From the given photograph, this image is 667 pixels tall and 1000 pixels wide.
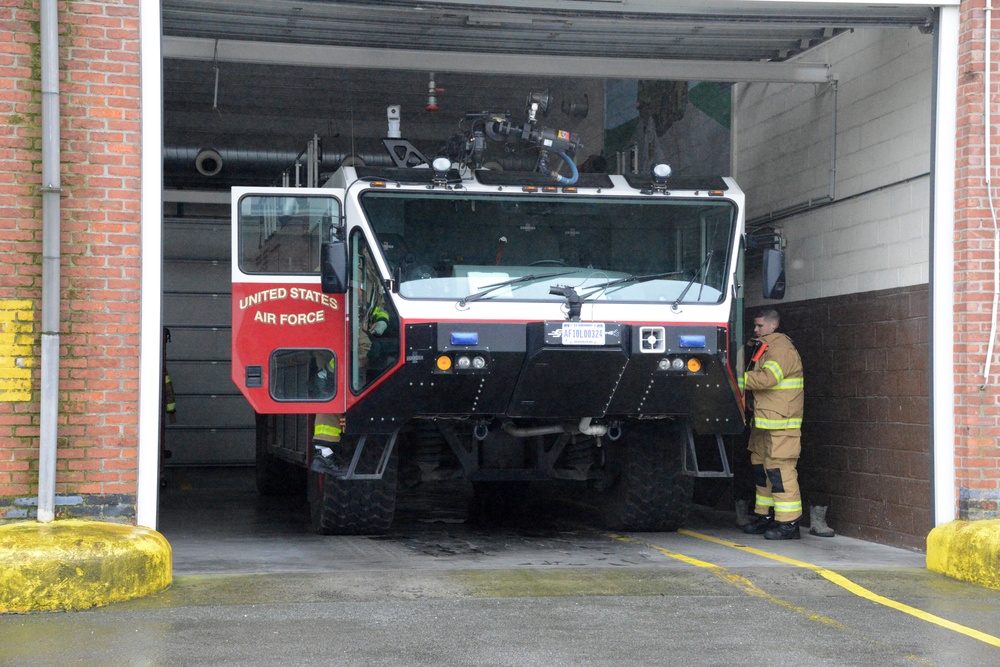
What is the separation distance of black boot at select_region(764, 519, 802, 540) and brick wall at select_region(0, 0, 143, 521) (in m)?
5.20

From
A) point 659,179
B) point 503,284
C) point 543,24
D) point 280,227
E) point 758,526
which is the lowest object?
point 758,526

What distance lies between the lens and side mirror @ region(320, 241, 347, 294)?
28.6 ft

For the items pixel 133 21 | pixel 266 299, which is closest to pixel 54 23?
pixel 133 21

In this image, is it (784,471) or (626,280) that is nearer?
(626,280)

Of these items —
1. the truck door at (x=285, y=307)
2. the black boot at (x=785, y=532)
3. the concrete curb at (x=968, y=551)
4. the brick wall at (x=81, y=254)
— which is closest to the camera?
the brick wall at (x=81, y=254)

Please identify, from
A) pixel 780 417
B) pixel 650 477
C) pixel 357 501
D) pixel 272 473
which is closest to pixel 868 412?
pixel 780 417

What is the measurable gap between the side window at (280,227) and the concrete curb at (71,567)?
2832mm

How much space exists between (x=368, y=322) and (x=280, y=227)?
106 centimetres

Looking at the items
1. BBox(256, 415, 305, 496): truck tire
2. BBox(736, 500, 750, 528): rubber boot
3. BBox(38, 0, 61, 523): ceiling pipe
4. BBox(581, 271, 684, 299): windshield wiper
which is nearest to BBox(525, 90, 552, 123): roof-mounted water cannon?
BBox(581, 271, 684, 299): windshield wiper

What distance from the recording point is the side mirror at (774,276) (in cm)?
913

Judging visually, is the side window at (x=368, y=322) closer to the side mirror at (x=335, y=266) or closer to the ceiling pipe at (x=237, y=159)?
the side mirror at (x=335, y=266)

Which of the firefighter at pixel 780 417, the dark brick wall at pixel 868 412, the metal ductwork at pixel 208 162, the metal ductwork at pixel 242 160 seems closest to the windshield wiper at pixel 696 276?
the firefighter at pixel 780 417

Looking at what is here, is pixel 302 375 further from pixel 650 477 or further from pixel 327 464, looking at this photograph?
pixel 650 477

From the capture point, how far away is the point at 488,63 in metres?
10.4
